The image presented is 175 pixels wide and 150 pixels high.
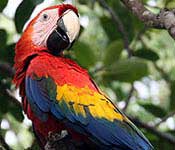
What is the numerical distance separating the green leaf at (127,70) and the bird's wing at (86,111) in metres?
0.90

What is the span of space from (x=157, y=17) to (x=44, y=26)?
2.12ft

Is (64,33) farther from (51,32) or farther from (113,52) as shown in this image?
(113,52)

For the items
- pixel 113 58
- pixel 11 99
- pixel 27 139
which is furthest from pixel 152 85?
pixel 11 99

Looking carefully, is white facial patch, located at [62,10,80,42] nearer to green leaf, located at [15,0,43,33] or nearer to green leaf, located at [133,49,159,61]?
green leaf, located at [15,0,43,33]

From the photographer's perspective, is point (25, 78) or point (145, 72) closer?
point (25, 78)

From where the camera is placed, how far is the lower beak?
8.96ft

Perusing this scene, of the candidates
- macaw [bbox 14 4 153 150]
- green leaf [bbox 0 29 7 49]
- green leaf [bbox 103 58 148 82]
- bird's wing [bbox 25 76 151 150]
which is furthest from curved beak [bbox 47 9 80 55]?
green leaf [bbox 103 58 148 82]

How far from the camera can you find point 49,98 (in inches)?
99.0

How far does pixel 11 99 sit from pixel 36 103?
0.73 meters

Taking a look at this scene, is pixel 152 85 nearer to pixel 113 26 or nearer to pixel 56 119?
pixel 113 26

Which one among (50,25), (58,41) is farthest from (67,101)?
(50,25)

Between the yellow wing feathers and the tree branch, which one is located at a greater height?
the tree branch

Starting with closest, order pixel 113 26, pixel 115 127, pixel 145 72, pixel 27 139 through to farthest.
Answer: pixel 115 127 < pixel 145 72 < pixel 113 26 < pixel 27 139

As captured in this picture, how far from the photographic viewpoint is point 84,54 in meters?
Answer: 3.65
